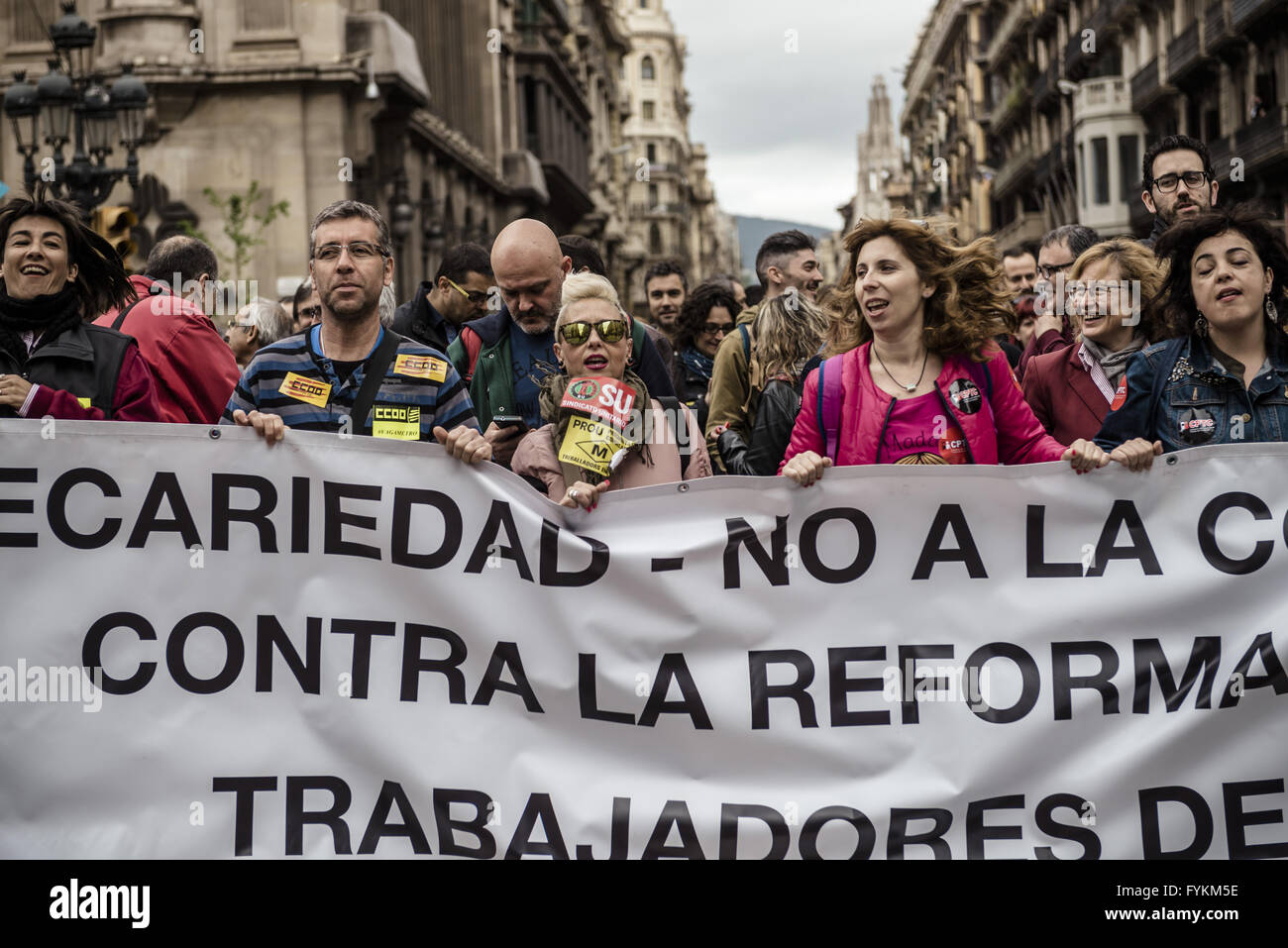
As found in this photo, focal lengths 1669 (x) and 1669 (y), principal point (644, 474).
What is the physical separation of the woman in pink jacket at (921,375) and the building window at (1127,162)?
1751 inches

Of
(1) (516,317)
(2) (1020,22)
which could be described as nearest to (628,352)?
(1) (516,317)

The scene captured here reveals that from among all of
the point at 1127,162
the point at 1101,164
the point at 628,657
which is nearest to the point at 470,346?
the point at 628,657

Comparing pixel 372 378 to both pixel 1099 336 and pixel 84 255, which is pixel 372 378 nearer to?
pixel 84 255

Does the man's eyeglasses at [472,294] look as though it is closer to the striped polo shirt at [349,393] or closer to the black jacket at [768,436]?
the black jacket at [768,436]

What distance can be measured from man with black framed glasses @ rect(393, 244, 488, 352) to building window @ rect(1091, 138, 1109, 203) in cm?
4362

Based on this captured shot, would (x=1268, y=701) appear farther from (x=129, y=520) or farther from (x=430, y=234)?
(x=430, y=234)

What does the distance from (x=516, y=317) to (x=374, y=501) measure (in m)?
1.29

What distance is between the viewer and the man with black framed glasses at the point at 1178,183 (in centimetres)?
670

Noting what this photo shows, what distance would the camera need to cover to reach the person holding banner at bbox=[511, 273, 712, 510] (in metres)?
5.00

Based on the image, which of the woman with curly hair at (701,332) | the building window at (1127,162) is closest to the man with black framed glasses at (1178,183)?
the woman with curly hair at (701,332)

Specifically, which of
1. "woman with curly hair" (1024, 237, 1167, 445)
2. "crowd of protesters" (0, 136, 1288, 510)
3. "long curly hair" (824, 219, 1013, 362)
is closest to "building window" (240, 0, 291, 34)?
"crowd of protesters" (0, 136, 1288, 510)

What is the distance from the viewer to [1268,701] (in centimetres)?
452

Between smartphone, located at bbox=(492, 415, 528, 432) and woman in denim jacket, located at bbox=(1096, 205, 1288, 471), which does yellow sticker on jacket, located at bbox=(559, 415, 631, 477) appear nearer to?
smartphone, located at bbox=(492, 415, 528, 432)
